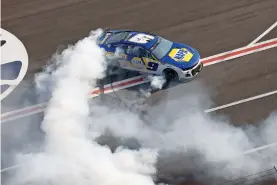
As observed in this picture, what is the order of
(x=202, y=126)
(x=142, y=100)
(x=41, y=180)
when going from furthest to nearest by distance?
1. (x=142, y=100)
2. (x=202, y=126)
3. (x=41, y=180)

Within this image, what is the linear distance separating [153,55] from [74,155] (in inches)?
202

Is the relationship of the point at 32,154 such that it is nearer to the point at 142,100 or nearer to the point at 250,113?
the point at 142,100

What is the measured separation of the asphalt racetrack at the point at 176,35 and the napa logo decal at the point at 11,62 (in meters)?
0.27

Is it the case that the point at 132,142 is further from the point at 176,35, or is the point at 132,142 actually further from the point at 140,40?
the point at 176,35

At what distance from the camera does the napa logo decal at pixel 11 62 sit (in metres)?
18.3

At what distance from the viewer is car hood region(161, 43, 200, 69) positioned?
1725cm

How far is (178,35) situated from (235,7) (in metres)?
3.40

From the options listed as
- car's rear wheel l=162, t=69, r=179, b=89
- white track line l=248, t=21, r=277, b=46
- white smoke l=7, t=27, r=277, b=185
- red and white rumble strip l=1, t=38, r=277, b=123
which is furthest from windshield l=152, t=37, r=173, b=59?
white track line l=248, t=21, r=277, b=46

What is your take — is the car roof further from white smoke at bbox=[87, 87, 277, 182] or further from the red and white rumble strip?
white smoke at bbox=[87, 87, 277, 182]

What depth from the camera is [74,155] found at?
47.9ft

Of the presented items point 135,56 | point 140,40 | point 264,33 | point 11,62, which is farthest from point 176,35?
point 11,62

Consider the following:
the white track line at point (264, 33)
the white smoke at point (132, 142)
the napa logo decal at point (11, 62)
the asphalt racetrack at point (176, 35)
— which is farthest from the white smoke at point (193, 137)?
the white track line at point (264, 33)

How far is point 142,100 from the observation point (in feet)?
56.9

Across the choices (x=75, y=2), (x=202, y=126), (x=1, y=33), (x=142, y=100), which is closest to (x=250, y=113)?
(x=202, y=126)
